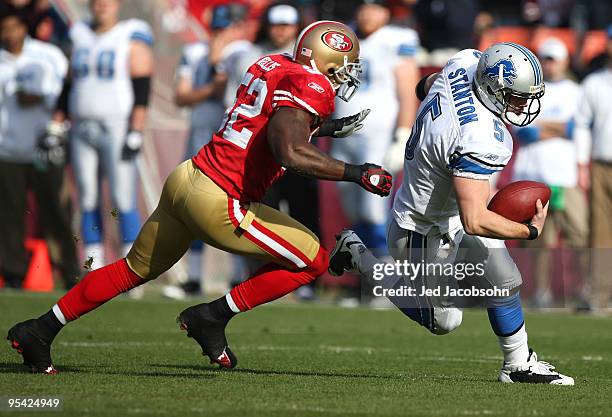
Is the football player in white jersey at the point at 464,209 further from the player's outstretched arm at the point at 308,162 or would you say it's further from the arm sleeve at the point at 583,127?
the arm sleeve at the point at 583,127

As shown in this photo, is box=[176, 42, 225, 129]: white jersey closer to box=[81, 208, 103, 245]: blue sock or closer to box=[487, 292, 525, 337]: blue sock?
box=[81, 208, 103, 245]: blue sock

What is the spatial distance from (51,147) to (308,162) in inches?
214

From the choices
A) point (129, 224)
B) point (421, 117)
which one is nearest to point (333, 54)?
point (421, 117)

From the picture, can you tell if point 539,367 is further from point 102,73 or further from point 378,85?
point 102,73

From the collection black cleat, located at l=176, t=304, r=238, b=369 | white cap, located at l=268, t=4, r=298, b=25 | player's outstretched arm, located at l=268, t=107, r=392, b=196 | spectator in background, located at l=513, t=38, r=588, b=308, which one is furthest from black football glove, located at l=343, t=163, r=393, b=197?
spectator in background, located at l=513, t=38, r=588, b=308

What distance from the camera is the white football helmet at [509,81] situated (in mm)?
5586

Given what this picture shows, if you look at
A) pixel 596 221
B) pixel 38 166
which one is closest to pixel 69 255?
pixel 38 166

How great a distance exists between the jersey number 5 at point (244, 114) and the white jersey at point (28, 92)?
523cm

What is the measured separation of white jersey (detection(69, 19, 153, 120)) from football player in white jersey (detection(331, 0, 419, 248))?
1.78m

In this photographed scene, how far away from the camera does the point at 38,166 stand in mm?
10438

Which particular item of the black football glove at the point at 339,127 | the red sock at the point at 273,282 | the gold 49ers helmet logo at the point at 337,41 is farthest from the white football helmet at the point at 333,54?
the red sock at the point at 273,282

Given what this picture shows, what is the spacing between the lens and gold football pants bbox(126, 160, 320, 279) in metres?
5.44

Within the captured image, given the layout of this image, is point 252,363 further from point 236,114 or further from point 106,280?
point 236,114

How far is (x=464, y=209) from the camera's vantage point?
Answer: 17.8 feet
